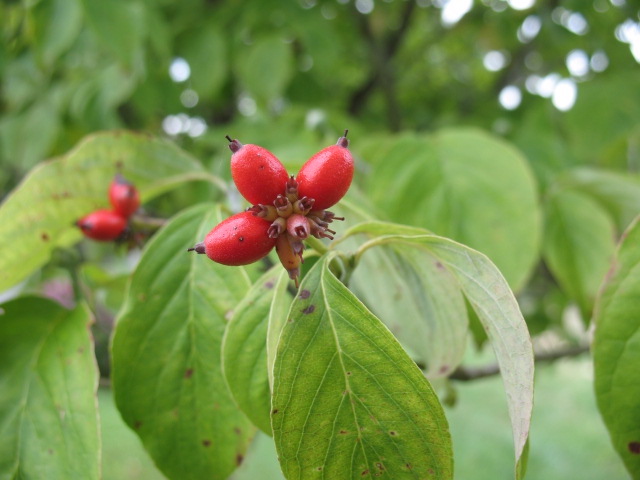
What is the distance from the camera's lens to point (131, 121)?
304 cm

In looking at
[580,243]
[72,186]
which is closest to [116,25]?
[72,186]

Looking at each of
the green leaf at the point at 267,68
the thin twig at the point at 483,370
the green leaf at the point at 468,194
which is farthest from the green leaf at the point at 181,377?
the green leaf at the point at 267,68

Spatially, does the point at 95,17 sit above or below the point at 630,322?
above

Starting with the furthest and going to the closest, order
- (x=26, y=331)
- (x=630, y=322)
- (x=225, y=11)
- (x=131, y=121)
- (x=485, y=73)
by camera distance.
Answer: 1. (x=485, y=73)
2. (x=131, y=121)
3. (x=225, y=11)
4. (x=26, y=331)
5. (x=630, y=322)

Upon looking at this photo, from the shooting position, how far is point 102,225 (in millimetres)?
1034

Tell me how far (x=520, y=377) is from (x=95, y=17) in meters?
1.65

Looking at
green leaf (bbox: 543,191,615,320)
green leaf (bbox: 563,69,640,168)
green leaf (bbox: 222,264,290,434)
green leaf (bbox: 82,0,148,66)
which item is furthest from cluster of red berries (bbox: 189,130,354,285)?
green leaf (bbox: 563,69,640,168)

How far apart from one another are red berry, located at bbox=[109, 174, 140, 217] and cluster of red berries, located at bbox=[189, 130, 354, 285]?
0.44 metres

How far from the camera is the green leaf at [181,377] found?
34.6 inches

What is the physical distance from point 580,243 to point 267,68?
1.36m

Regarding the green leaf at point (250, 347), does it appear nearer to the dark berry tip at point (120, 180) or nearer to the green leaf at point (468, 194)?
the dark berry tip at point (120, 180)

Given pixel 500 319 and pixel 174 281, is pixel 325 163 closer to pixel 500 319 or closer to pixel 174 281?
pixel 500 319

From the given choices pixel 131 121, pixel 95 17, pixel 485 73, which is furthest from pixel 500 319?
pixel 485 73

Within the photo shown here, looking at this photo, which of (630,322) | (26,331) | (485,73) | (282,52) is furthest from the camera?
(485,73)
